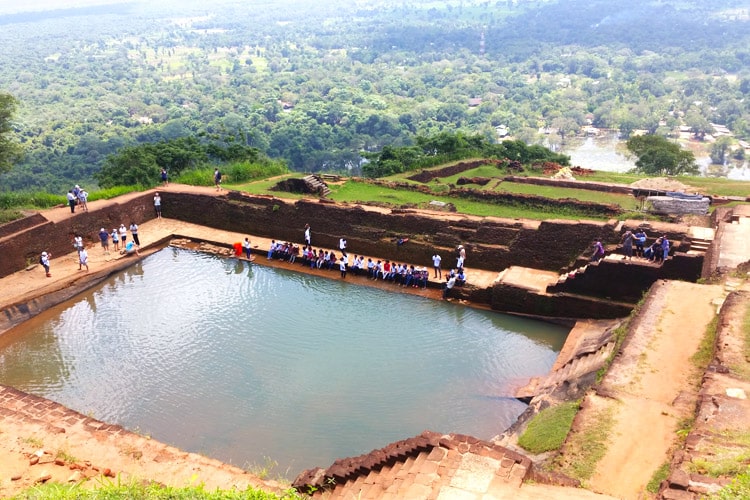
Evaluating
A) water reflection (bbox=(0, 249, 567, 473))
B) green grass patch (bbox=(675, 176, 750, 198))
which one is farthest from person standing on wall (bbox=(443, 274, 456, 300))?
green grass patch (bbox=(675, 176, 750, 198))

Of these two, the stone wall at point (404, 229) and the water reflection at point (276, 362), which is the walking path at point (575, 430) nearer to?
the water reflection at point (276, 362)

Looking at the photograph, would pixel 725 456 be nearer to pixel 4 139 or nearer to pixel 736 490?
pixel 736 490

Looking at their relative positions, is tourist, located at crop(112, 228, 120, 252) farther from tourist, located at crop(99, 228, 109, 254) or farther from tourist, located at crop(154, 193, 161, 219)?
tourist, located at crop(154, 193, 161, 219)

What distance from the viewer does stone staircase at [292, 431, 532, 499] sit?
653 cm

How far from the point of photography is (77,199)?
17.5 meters

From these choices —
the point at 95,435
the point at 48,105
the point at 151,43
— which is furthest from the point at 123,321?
the point at 151,43

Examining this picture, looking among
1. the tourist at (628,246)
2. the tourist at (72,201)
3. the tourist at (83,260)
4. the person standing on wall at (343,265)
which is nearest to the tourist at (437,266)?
the person standing on wall at (343,265)

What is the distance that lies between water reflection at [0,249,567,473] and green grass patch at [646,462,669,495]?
3.28 m

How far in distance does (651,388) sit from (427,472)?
3457 millimetres

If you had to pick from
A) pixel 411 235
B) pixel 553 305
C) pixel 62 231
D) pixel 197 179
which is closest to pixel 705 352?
pixel 553 305

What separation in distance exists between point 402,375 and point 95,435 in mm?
4943

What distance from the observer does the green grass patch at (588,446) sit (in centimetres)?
701

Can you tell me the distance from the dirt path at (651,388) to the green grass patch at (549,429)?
45 centimetres

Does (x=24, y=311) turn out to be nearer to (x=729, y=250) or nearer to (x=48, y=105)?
(x=729, y=250)
